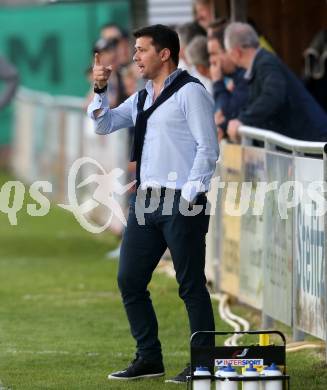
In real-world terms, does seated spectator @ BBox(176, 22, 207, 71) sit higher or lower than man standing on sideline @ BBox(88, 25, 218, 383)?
higher

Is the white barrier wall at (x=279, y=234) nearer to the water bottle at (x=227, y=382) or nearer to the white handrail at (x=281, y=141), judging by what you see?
the white handrail at (x=281, y=141)

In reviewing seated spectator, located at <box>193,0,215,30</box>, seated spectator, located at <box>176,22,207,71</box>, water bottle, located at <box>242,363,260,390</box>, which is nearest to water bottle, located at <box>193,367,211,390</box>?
water bottle, located at <box>242,363,260,390</box>

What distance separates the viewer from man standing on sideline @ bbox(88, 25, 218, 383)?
888cm

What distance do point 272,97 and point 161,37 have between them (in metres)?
3.34

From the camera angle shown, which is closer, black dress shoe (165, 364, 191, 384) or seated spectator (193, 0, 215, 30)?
black dress shoe (165, 364, 191, 384)

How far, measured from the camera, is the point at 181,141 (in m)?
8.96

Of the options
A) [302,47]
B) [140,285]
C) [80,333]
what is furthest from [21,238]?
[140,285]

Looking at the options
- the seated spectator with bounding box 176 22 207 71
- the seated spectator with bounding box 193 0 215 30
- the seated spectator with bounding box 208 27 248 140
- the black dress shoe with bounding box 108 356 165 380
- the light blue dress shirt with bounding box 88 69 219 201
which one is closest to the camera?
the light blue dress shirt with bounding box 88 69 219 201

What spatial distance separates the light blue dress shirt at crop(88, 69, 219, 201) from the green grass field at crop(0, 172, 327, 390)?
130 cm

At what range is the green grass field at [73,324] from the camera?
9422 mm

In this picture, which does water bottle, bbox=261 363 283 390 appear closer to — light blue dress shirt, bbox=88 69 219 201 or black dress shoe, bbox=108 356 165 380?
light blue dress shirt, bbox=88 69 219 201

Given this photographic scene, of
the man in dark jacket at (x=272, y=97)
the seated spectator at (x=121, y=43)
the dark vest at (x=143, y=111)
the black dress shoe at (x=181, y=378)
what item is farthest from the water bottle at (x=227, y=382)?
the seated spectator at (x=121, y=43)

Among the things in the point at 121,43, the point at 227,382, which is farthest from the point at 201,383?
the point at 121,43

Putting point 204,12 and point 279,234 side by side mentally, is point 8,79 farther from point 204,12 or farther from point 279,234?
point 279,234
